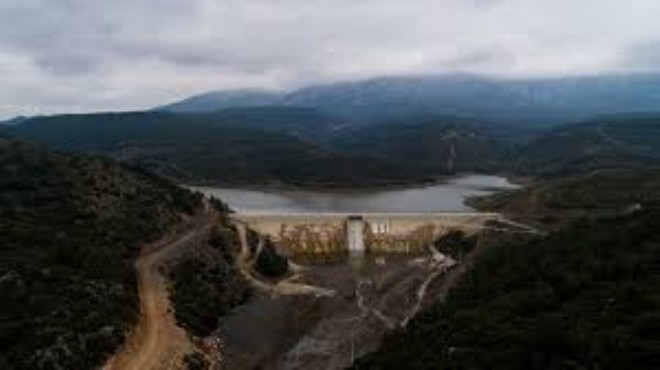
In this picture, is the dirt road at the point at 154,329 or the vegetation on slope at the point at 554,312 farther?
the dirt road at the point at 154,329

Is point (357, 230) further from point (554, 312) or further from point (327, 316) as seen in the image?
point (554, 312)

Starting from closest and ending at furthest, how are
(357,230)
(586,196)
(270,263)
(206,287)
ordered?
(206,287)
(270,263)
(357,230)
(586,196)

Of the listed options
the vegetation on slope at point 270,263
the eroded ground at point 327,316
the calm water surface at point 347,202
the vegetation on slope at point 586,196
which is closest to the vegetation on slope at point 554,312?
the eroded ground at point 327,316

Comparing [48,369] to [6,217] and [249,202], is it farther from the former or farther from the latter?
[249,202]

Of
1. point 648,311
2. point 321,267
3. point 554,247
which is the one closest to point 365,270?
point 321,267

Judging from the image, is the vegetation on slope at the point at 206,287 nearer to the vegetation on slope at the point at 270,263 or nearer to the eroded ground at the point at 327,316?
the eroded ground at the point at 327,316

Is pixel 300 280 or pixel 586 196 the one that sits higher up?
pixel 586 196

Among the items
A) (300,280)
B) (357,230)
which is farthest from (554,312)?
(357,230)
